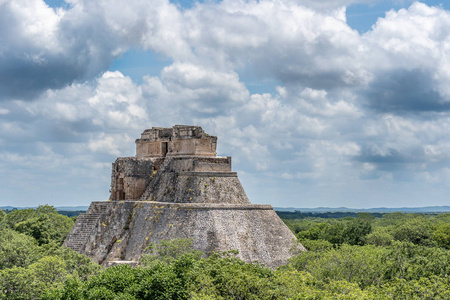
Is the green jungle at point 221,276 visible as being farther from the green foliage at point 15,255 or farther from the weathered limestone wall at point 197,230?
the weathered limestone wall at point 197,230

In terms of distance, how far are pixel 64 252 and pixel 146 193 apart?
947cm

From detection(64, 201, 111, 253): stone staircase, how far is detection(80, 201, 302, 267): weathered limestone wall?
1088 millimetres

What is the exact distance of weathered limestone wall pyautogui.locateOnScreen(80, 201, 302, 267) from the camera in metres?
37.5

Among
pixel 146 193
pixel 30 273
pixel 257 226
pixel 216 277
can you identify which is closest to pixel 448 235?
pixel 257 226

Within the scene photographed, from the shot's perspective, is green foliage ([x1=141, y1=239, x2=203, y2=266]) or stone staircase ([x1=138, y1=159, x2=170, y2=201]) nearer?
green foliage ([x1=141, y1=239, x2=203, y2=266])

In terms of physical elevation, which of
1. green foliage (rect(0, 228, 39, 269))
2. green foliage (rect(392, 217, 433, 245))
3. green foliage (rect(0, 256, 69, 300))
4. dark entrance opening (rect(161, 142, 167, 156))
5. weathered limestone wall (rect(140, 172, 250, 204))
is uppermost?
dark entrance opening (rect(161, 142, 167, 156))

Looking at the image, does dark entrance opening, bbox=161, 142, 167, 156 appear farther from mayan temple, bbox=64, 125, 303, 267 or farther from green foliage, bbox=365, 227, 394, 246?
green foliage, bbox=365, 227, 394, 246

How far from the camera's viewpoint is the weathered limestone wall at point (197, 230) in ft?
123

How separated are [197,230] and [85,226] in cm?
1226

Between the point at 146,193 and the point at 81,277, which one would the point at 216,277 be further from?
the point at 146,193

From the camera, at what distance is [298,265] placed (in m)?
36.0

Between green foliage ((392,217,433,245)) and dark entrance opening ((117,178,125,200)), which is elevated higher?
dark entrance opening ((117,178,125,200))

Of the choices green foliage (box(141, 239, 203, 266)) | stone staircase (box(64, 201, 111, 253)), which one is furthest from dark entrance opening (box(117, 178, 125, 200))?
green foliage (box(141, 239, 203, 266))

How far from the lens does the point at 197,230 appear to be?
37.7 metres
